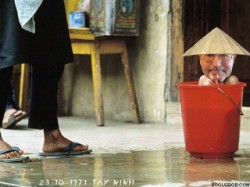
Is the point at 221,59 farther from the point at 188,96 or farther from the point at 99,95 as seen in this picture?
the point at 99,95

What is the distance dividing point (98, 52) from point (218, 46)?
6.42 feet

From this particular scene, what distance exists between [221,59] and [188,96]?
0.23 metres

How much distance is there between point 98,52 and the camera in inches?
197

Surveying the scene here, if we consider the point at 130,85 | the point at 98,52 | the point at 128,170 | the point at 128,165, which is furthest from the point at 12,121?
the point at 128,170

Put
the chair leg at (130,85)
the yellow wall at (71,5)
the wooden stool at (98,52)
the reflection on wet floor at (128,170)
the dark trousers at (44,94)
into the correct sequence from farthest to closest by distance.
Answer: the yellow wall at (71,5) → the chair leg at (130,85) → the wooden stool at (98,52) → the dark trousers at (44,94) → the reflection on wet floor at (128,170)

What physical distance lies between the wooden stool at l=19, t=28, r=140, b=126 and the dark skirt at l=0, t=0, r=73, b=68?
5.46 ft

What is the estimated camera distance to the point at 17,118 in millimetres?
4859

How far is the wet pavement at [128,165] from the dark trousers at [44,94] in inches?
6.9

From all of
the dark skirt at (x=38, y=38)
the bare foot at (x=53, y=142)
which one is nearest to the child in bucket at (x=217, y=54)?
the dark skirt at (x=38, y=38)

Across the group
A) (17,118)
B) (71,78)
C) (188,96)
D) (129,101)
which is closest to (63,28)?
(188,96)

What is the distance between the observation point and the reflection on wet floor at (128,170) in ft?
8.38

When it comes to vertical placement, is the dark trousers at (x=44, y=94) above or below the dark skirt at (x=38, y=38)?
below

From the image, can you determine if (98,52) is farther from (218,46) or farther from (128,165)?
(128,165)

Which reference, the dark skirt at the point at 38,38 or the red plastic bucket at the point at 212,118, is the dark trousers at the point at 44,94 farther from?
the red plastic bucket at the point at 212,118
